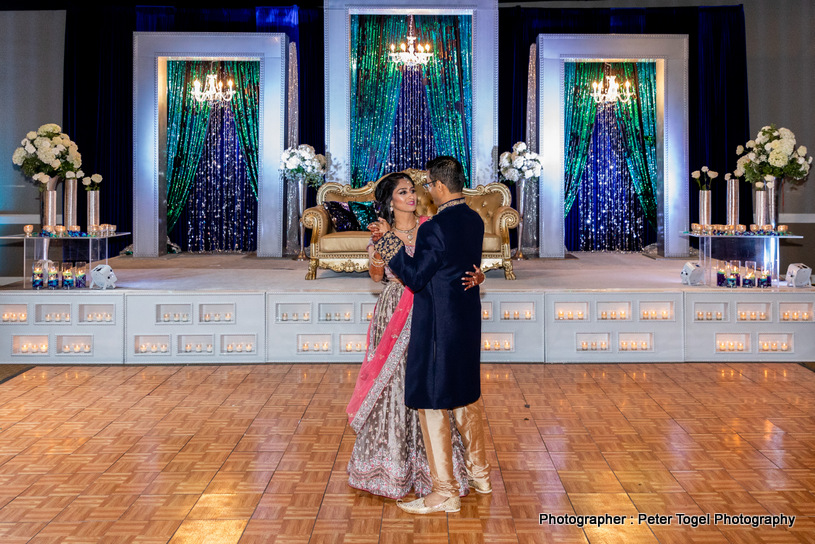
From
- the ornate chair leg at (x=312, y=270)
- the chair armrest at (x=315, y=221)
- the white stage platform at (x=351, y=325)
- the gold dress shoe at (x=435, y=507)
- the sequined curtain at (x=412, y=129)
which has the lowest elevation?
the gold dress shoe at (x=435, y=507)

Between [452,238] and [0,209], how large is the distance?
33.0 feet

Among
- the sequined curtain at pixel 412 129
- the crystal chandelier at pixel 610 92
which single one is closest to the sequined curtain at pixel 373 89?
the sequined curtain at pixel 412 129

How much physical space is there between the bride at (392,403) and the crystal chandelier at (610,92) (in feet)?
29.5

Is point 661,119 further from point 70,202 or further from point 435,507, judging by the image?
point 435,507

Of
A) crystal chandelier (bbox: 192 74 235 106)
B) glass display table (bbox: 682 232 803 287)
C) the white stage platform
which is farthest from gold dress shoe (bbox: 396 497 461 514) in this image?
crystal chandelier (bbox: 192 74 235 106)

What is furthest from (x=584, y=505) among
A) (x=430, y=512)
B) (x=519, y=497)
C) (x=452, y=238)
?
(x=452, y=238)

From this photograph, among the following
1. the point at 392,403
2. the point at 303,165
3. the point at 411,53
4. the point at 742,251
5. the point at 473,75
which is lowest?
the point at 392,403

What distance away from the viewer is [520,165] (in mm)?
10883

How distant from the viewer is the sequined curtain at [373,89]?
11.3 metres

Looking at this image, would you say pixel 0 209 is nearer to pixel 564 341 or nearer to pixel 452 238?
pixel 564 341

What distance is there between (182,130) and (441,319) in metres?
9.58

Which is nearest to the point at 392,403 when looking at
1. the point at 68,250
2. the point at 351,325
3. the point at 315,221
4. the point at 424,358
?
the point at 424,358

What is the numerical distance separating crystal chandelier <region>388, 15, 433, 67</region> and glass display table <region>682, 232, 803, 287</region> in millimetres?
4869

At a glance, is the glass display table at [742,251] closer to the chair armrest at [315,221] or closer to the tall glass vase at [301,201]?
the chair armrest at [315,221]
